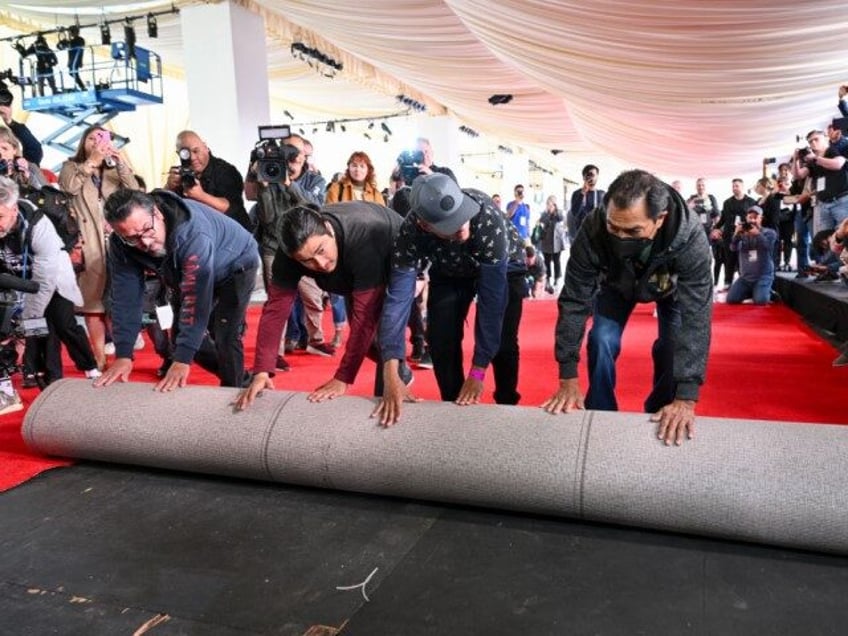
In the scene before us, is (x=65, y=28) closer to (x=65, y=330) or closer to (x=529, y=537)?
(x=65, y=330)

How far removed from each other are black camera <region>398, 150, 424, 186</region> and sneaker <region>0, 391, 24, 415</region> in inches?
79.4

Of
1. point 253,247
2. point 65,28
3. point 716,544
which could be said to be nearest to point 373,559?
point 716,544

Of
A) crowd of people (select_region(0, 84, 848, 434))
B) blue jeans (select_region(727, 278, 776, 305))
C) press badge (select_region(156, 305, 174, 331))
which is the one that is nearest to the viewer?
crowd of people (select_region(0, 84, 848, 434))

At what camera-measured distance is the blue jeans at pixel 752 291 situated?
6117mm

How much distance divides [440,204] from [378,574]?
2.96ft

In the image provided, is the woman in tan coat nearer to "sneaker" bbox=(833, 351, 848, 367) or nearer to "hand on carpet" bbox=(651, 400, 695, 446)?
"hand on carpet" bbox=(651, 400, 695, 446)

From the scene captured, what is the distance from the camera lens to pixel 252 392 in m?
2.00

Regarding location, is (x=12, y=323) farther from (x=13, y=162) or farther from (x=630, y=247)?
(x=630, y=247)

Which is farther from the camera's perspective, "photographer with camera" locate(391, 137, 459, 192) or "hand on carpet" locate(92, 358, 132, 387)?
"photographer with camera" locate(391, 137, 459, 192)

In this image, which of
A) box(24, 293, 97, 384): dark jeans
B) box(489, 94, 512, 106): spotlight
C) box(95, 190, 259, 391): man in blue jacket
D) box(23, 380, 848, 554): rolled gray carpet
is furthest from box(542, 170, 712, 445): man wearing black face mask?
box(489, 94, 512, 106): spotlight

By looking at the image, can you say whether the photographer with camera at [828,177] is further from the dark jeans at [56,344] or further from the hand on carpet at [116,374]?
the dark jeans at [56,344]

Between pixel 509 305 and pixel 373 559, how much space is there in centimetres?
99

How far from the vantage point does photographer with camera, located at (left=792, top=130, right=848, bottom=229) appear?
4.53 metres

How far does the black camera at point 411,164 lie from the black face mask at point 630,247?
170 cm
